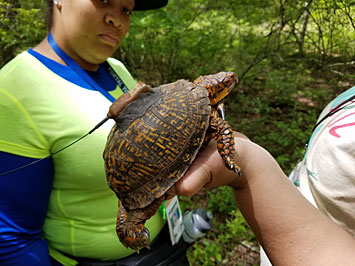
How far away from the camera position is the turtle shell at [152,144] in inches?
41.4

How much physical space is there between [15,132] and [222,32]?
5.39 metres

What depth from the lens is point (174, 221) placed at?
5.55ft

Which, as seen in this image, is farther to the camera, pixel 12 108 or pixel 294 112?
pixel 294 112

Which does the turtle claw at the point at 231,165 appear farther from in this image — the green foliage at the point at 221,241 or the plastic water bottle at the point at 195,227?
the green foliage at the point at 221,241

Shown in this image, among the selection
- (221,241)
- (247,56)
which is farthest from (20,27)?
(221,241)

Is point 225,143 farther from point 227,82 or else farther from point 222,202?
point 222,202

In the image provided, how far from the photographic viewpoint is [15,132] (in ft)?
3.84

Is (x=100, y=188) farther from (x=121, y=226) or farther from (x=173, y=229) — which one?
(x=173, y=229)

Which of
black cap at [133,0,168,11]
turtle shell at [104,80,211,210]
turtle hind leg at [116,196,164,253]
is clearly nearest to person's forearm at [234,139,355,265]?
turtle shell at [104,80,211,210]

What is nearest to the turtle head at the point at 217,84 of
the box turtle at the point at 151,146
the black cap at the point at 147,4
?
the box turtle at the point at 151,146

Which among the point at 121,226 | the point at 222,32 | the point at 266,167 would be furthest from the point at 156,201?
the point at 222,32

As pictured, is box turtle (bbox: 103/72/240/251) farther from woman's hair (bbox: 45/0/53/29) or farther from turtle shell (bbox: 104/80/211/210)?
woman's hair (bbox: 45/0/53/29)

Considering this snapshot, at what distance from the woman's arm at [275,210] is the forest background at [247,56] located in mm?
1898

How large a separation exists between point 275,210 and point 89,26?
4.63 ft
